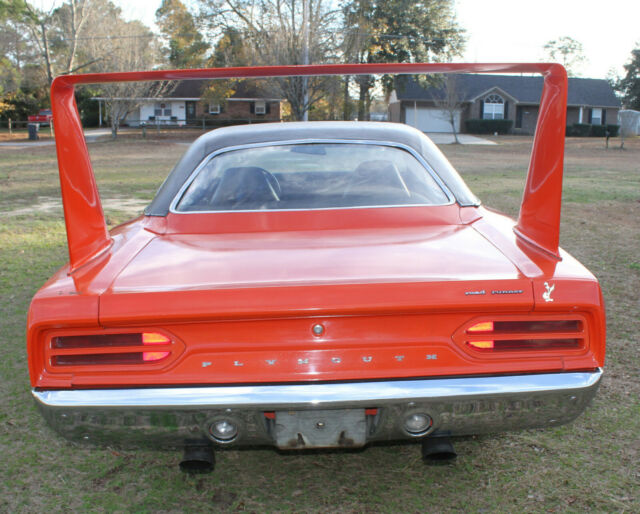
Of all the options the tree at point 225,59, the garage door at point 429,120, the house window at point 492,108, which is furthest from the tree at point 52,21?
the house window at point 492,108

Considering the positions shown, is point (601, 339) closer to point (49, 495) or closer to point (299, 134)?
point (299, 134)

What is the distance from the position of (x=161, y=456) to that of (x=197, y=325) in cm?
117

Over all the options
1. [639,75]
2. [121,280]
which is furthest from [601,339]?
[639,75]

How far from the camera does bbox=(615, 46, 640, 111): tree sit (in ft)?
208

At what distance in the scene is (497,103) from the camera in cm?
5044

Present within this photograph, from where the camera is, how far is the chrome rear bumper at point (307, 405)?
2.13m

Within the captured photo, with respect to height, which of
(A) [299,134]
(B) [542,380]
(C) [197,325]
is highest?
(A) [299,134]

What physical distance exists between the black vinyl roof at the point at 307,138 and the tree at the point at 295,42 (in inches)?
1056

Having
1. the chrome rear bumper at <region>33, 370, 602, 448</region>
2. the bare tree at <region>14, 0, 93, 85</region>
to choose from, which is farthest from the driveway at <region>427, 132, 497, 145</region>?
the chrome rear bumper at <region>33, 370, 602, 448</region>

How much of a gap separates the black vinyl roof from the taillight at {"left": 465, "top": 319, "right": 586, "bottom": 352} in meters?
1.12

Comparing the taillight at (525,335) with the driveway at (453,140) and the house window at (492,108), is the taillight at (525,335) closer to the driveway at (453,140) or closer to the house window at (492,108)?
the driveway at (453,140)

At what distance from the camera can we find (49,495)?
8.76ft

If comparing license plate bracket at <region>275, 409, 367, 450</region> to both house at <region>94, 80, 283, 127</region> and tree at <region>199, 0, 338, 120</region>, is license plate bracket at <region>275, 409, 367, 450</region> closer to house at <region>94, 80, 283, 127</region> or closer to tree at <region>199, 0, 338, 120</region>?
tree at <region>199, 0, 338, 120</region>

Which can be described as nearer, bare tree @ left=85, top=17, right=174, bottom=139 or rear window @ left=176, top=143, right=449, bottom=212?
rear window @ left=176, top=143, right=449, bottom=212
